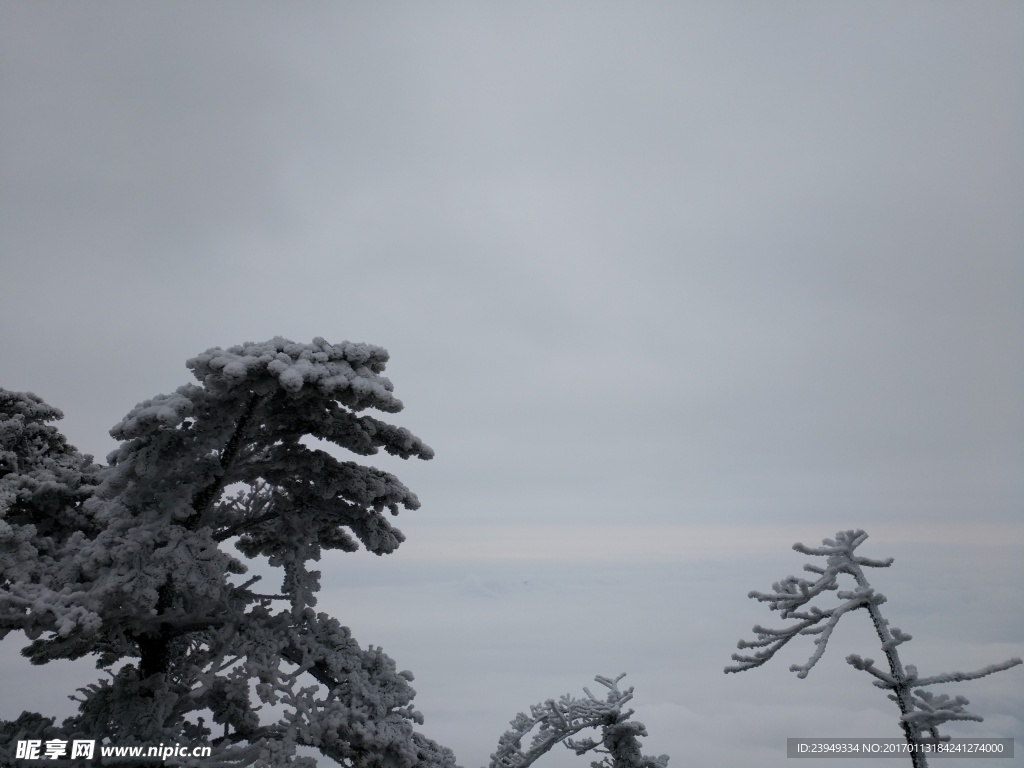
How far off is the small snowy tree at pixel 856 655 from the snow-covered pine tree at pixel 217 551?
5.68m

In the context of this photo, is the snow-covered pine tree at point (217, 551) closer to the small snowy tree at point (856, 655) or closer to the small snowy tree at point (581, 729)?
the small snowy tree at point (581, 729)

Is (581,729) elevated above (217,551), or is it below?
below

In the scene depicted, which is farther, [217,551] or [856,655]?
[217,551]

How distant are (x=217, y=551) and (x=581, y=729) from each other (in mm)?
7377

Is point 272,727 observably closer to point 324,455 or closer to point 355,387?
point 324,455

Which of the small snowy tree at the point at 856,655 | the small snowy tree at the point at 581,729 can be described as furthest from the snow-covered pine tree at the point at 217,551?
the small snowy tree at the point at 856,655

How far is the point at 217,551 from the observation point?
402 inches

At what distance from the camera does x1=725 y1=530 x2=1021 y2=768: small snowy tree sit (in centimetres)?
594

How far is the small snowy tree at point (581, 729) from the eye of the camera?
1195cm

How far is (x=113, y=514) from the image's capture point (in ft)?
32.1

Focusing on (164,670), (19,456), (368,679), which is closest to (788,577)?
(368,679)

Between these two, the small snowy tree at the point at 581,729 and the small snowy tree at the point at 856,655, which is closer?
the small snowy tree at the point at 856,655

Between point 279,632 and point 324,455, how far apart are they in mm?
2912

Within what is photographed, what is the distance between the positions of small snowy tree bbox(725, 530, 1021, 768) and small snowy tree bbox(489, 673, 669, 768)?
20.3ft
